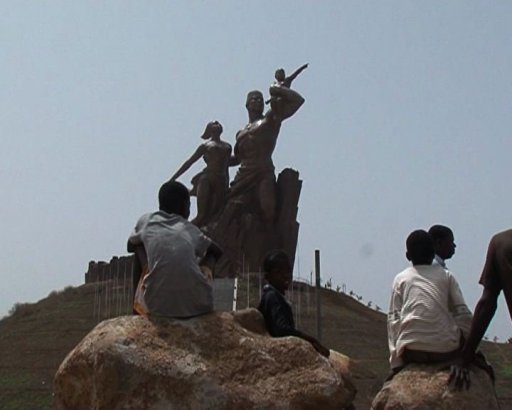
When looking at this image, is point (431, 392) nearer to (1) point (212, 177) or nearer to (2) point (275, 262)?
(2) point (275, 262)

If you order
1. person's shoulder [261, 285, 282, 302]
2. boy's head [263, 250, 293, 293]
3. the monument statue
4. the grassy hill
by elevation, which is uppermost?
the monument statue

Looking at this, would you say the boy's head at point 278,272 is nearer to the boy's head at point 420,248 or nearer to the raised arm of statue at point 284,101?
the boy's head at point 420,248

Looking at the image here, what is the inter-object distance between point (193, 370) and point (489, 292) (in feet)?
4.91

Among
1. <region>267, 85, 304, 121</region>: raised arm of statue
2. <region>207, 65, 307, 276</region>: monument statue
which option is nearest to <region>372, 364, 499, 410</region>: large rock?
<region>267, 85, 304, 121</region>: raised arm of statue

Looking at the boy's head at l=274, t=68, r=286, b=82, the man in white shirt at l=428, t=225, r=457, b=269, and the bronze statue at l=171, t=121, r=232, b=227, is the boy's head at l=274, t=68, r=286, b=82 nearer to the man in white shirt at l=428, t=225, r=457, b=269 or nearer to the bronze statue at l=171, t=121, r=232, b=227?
the bronze statue at l=171, t=121, r=232, b=227

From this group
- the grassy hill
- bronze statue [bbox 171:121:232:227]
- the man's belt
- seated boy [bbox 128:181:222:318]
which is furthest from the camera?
bronze statue [bbox 171:121:232:227]

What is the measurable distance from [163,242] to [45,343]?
48.5 ft

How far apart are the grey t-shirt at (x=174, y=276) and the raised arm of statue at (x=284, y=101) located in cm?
1801

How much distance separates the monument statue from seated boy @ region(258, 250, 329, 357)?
59.4ft

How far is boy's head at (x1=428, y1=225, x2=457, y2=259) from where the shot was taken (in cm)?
545

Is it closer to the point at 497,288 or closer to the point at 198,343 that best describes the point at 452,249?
the point at 497,288

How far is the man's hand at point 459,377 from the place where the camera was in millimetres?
4422

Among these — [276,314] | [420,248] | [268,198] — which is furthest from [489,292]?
[268,198]

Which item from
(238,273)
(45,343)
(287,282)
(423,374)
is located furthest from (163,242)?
(238,273)
